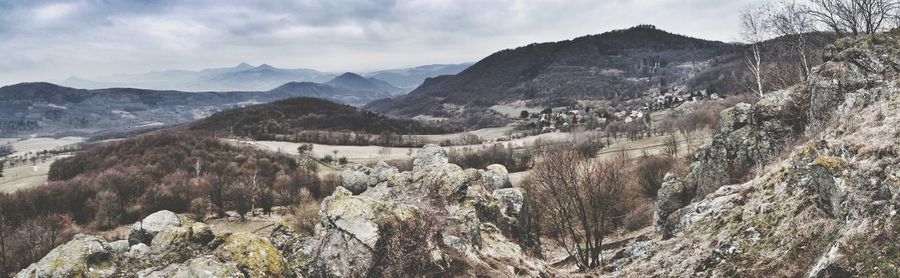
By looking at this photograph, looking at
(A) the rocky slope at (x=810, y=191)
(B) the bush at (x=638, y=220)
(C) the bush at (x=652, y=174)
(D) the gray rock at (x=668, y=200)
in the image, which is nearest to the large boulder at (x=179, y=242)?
(A) the rocky slope at (x=810, y=191)

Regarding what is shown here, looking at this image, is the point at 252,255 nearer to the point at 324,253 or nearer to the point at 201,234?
the point at 324,253

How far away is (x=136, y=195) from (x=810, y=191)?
155m

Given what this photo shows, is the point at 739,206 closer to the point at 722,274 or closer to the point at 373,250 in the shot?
the point at 722,274

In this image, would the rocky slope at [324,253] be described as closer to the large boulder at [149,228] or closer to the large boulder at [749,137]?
the large boulder at [749,137]

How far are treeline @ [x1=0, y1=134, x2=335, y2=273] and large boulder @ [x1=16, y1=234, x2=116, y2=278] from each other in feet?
229

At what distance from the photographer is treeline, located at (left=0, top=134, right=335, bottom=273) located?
95.9 m

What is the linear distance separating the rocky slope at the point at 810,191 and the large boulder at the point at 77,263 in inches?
729

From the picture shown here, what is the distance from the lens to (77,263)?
14109 millimetres

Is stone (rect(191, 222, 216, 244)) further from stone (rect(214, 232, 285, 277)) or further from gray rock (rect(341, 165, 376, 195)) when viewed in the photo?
gray rock (rect(341, 165, 376, 195))

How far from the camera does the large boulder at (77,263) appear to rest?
13914mm

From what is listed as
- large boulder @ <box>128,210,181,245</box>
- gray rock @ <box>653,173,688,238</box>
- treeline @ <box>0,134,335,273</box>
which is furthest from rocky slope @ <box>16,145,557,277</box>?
treeline @ <box>0,134,335,273</box>

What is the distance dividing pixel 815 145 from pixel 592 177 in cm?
1558

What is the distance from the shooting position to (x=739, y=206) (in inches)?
719

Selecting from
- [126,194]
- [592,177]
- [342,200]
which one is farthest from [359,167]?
[126,194]
